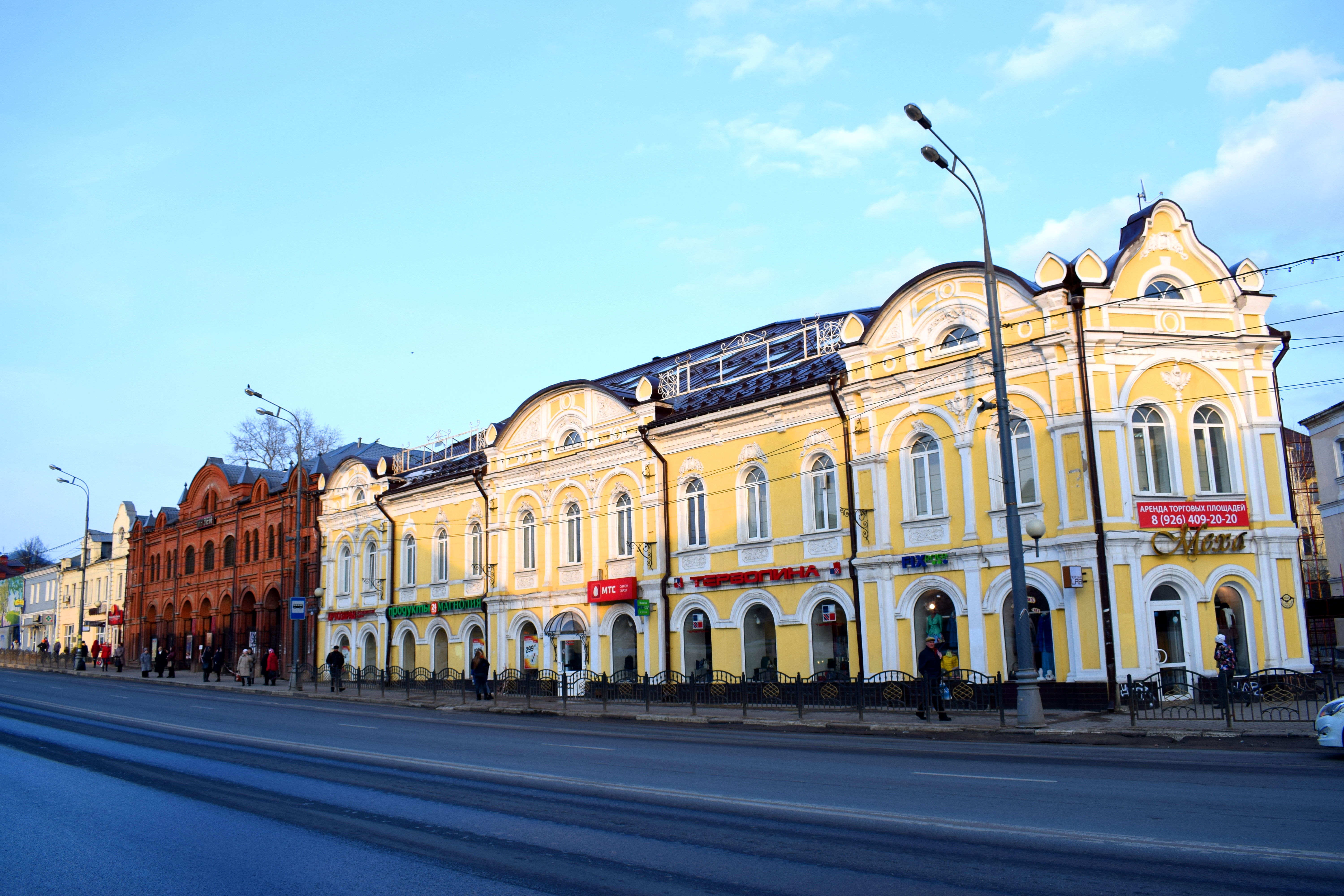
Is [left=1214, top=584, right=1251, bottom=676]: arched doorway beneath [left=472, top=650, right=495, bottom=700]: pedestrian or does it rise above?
above

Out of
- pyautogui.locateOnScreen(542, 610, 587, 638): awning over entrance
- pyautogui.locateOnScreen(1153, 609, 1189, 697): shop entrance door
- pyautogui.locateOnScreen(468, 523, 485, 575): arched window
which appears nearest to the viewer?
pyautogui.locateOnScreen(1153, 609, 1189, 697): shop entrance door

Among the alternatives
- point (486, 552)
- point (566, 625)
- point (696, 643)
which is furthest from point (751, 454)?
point (486, 552)

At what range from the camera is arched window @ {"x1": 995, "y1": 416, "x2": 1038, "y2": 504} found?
891 inches

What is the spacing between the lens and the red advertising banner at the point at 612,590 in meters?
30.8

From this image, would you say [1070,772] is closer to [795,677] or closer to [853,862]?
[853,862]

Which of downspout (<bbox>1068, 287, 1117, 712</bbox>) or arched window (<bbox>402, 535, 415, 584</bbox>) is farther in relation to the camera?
arched window (<bbox>402, 535, 415, 584</bbox>)

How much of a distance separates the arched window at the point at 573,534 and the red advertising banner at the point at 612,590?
1835mm

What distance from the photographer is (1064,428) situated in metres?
22.0

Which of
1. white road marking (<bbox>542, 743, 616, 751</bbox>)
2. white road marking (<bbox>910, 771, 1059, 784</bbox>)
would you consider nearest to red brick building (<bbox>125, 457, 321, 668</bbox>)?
white road marking (<bbox>542, 743, 616, 751</bbox>)

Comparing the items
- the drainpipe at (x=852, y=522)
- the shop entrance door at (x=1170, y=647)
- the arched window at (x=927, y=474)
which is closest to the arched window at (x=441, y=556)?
the drainpipe at (x=852, y=522)

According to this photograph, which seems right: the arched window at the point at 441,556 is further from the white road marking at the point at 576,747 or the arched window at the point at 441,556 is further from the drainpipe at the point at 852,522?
the white road marking at the point at 576,747

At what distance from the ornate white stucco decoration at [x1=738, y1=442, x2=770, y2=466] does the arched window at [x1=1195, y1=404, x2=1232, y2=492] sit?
1048 cm

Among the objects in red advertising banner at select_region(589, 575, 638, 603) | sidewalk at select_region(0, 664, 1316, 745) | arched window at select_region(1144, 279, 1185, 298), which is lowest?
sidewalk at select_region(0, 664, 1316, 745)

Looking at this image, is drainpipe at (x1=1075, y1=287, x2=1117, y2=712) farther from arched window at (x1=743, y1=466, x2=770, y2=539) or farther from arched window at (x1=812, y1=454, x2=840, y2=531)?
arched window at (x1=743, y1=466, x2=770, y2=539)
